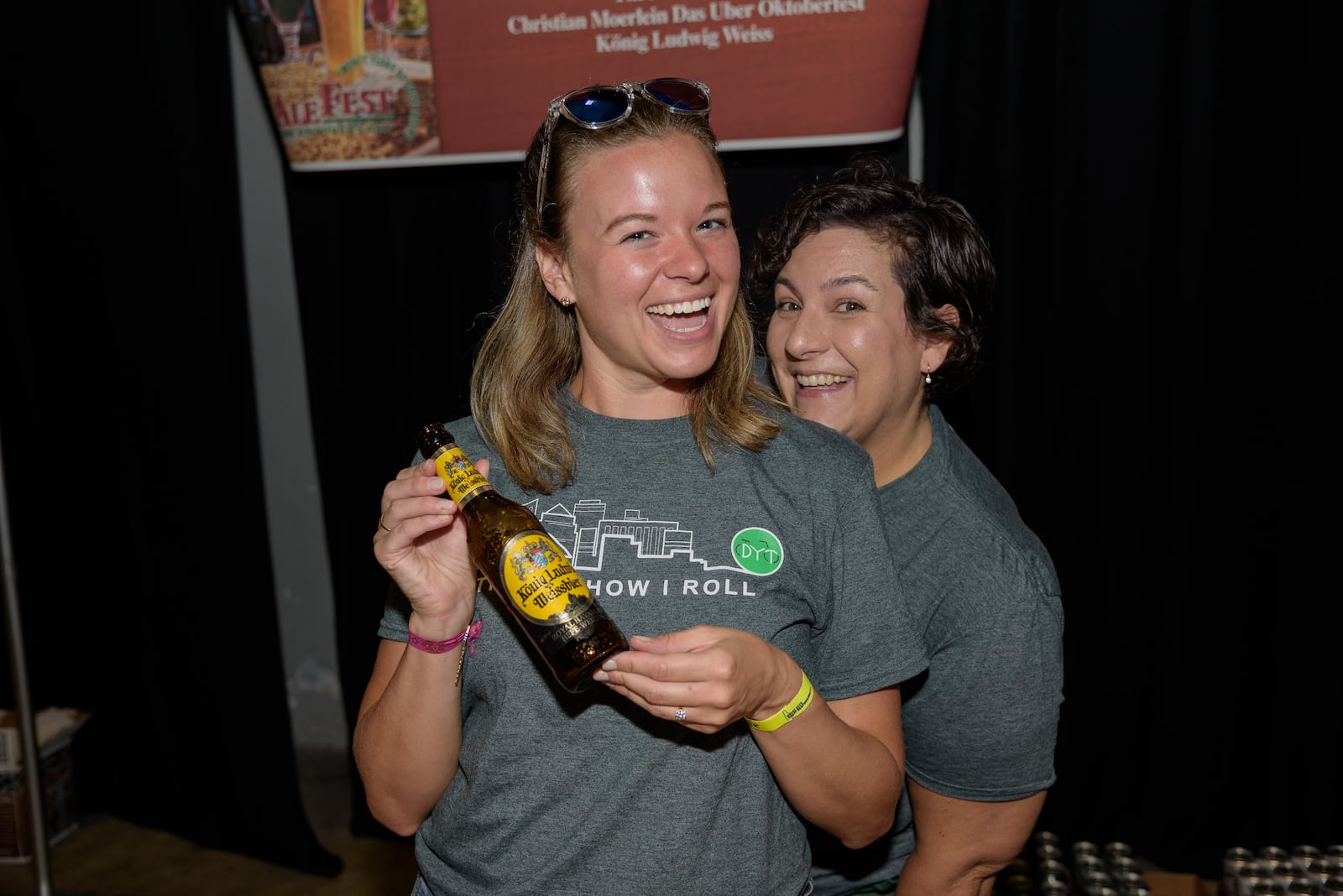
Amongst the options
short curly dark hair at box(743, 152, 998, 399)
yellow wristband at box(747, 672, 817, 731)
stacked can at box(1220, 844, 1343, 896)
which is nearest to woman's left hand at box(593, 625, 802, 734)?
yellow wristband at box(747, 672, 817, 731)

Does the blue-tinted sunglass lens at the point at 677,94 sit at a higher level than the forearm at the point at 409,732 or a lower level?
higher

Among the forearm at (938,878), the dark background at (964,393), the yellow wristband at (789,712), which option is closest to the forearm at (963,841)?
the forearm at (938,878)

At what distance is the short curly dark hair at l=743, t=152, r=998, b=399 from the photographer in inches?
66.8

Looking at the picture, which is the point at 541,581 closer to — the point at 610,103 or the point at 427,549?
the point at 427,549

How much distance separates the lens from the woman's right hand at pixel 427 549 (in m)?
1.17

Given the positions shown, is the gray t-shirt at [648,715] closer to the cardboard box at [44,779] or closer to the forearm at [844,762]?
the forearm at [844,762]

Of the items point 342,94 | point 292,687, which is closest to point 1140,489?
point 342,94

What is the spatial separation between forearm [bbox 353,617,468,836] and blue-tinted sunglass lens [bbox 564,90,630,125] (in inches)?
25.9

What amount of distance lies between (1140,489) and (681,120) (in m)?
1.99

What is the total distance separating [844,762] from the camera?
1191 mm

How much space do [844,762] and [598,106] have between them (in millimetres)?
840

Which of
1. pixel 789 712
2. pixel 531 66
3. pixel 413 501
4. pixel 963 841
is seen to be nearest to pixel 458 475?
pixel 413 501

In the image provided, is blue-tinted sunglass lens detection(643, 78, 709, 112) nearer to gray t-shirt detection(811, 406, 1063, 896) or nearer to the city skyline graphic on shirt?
the city skyline graphic on shirt

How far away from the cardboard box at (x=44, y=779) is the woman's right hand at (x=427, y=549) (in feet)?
8.45
